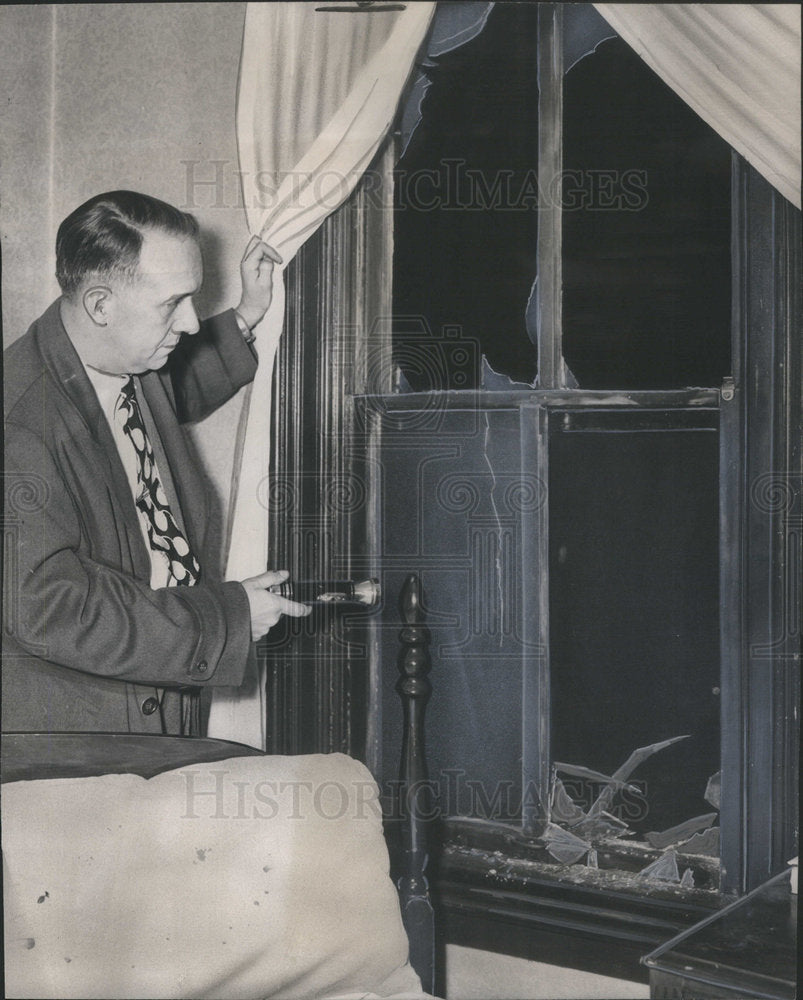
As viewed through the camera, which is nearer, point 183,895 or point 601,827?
point 183,895

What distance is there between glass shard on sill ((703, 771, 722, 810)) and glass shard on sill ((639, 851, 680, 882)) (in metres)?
0.12

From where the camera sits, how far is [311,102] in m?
1.83

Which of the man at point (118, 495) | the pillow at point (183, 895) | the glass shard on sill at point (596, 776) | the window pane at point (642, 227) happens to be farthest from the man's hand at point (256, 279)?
the glass shard on sill at point (596, 776)

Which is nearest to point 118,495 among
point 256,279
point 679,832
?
point 256,279

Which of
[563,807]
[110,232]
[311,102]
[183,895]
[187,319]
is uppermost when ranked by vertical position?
[311,102]

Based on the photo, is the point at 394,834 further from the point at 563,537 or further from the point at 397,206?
the point at 397,206

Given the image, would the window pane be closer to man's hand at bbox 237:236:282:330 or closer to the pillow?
man's hand at bbox 237:236:282:330

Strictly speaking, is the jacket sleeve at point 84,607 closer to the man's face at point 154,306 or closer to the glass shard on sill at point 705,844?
the man's face at point 154,306

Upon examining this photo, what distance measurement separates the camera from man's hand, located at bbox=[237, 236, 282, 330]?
1.86 meters

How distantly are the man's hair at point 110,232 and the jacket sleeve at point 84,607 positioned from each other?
315 millimetres

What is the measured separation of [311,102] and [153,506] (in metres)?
0.79

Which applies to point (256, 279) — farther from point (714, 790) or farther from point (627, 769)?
point (714, 790)

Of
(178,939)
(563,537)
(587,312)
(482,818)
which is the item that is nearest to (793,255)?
(587,312)

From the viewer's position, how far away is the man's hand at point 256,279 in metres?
1.86
